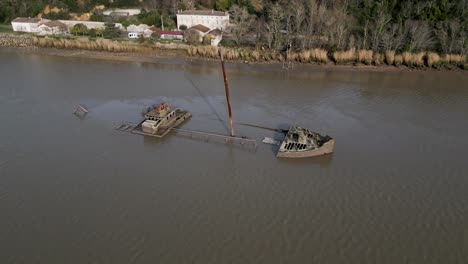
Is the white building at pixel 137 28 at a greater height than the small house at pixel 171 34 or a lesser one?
greater

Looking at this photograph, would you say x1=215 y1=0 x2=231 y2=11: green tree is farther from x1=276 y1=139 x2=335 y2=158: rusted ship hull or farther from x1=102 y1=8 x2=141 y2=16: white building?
x1=276 y1=139 x2=335 y2=158: rusted ship hull

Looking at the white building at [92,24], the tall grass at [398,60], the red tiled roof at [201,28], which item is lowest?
the tall grass at [398,60]

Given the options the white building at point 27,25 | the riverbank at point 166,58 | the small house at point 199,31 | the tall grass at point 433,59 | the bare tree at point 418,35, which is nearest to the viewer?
the tall grass at point 433,59

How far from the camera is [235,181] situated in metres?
16.2

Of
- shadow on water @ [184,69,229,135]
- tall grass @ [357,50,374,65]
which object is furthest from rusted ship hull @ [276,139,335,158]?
tall grass @ [357,50,374,65]

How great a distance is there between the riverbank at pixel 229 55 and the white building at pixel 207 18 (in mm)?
7405

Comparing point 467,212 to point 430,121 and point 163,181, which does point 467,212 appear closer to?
point 430,121

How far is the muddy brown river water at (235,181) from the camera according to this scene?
1255cm

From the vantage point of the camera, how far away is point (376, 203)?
14.6m

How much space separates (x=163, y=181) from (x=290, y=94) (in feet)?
45.2

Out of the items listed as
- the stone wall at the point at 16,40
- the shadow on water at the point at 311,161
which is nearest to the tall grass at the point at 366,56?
the shadow on water at the point at 311,161

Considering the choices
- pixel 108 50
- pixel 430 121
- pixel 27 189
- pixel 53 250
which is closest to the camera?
pixel 53 250

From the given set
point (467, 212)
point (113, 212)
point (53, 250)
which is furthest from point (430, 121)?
point (53, 250)

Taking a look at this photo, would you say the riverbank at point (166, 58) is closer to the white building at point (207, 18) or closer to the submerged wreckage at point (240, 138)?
the white building at point (207, 18)
